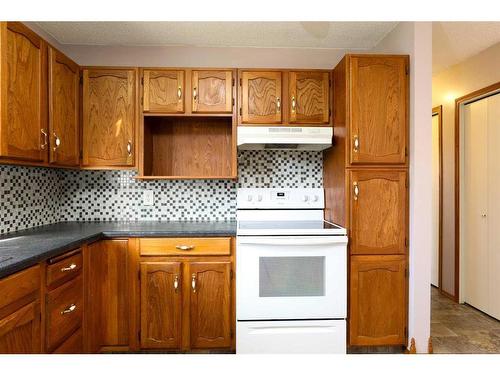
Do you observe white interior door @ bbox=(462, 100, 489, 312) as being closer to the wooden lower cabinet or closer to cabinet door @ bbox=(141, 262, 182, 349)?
the wooden lower cabinet

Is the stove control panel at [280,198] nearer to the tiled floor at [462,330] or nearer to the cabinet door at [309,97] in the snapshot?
the cabinet door at [309,97]

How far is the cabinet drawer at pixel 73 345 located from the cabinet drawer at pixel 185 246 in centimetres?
57

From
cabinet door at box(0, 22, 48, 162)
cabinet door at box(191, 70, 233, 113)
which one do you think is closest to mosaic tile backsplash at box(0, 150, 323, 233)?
cabinet door at box(191, 70, 233, 113)

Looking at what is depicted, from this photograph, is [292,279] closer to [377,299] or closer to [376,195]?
[377,299]

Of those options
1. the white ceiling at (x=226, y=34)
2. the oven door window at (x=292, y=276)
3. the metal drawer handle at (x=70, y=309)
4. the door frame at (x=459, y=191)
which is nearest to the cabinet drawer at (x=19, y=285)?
the metal drawer handle at (x=70, y=309)

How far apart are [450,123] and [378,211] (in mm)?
1765

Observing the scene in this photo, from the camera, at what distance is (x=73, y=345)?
6.60ft

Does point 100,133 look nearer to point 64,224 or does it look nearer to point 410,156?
point 64,224

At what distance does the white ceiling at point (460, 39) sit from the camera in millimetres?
2618

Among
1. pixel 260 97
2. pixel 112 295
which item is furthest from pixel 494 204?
pixel 112 295

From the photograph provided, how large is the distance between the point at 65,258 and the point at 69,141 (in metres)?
0.91

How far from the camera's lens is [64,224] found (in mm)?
2770

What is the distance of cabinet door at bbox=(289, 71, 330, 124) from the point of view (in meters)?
2.64

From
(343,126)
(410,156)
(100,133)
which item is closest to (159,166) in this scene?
(100,133)
